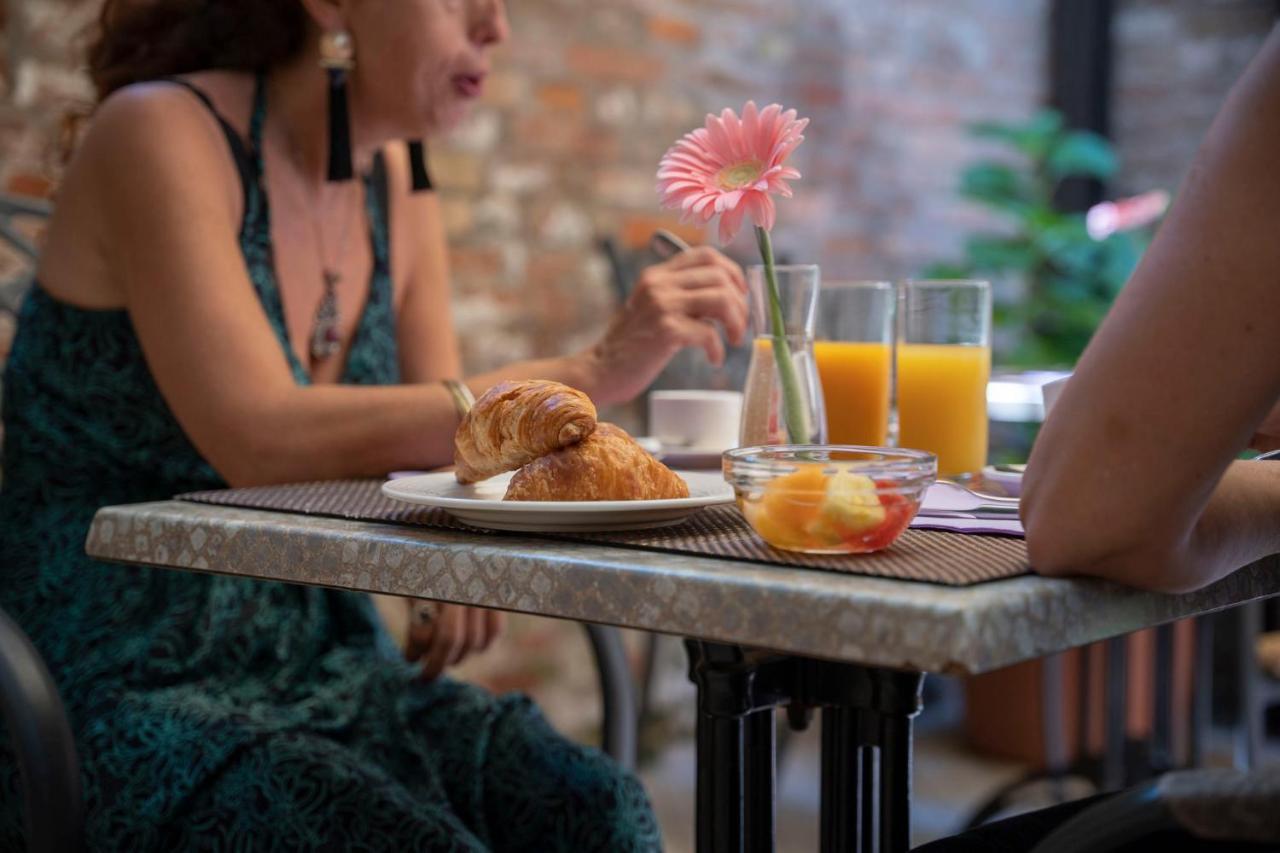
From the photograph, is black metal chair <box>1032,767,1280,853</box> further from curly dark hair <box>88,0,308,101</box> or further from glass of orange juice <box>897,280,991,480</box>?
curly dark hair <box>88,0,308,101</box>

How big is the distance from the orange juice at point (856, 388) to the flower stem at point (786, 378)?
0.12 metres

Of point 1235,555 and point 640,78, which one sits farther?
point 640,78

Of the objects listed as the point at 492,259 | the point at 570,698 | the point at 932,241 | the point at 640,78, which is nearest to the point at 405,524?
the point at 492,259

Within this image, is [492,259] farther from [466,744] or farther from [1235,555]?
[1235,555]

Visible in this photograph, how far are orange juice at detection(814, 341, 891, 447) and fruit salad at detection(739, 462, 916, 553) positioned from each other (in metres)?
0.42

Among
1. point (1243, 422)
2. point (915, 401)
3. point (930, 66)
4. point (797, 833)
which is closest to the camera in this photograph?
point (1243, 422)

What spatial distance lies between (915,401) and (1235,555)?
43 centimetres

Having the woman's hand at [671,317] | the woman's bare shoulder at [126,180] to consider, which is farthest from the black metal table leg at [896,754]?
the woman's bare shoulder at [126,180]

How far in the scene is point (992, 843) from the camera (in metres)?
0.84

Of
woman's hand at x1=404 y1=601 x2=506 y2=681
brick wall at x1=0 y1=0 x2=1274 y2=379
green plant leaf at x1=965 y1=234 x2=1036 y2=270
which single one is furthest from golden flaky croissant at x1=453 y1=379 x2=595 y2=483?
green plant leaf at x1=965 y1=234 x2=1036 y2=270

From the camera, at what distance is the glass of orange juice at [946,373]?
1135 millimetres

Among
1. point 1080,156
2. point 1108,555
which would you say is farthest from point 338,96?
point 1080,156

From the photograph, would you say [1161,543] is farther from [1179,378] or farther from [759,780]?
[759,780]

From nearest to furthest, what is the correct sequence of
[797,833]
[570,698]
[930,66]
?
[797,833], [570,698], [930,66]
